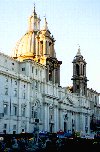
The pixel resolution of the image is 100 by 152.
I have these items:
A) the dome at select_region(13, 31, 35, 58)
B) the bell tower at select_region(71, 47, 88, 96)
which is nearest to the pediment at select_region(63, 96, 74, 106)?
the bell tower at select_region(71, 47, 88, 96)

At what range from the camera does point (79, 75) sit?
98.4 m

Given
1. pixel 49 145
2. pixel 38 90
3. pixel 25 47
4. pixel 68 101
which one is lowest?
pixel 49 145

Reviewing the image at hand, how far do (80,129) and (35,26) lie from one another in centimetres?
2984

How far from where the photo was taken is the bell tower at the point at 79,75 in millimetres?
98000

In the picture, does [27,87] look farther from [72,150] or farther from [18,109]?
[72,150]

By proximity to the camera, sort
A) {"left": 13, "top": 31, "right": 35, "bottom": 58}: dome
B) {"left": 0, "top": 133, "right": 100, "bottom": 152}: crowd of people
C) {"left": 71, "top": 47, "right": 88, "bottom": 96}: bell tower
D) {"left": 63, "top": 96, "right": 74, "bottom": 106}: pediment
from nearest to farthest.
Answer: {"left": 0, "top": 133, "right": 100, "bottom": 152}: crowd of people, {"left": 13, "top": 31, "right": 35, "bottom": 58}: dome, {"left": 63, "top": 96, "right": 74, "bottom": 106}: pediment, {"left": 71, "top": 47, "right": 88, "bottom": 96}: bell tower

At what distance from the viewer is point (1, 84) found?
2467 inches

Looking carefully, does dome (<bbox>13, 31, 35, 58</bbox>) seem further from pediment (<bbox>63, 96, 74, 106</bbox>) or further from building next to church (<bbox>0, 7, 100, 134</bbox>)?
pediment (<bbox>63, 96, 74, 106</bbox>)

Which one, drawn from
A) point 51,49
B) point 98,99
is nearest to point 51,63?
point 51,49

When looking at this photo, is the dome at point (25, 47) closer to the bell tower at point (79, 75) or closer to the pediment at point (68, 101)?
the pediment at point (68, 101)

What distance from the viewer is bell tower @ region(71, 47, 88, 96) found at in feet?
322

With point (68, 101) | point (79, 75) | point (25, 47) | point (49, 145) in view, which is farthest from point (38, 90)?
point (49, 145)

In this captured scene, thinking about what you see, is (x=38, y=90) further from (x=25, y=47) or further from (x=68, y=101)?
(x=25, y=47)

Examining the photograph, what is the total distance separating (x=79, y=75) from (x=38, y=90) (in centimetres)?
2626
